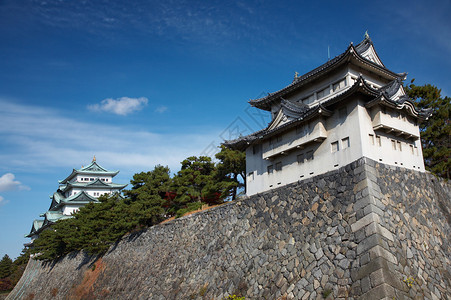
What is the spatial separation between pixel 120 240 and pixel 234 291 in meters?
15.3

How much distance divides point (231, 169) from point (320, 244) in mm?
14020

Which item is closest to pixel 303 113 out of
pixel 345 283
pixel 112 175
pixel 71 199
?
pixel 345 283

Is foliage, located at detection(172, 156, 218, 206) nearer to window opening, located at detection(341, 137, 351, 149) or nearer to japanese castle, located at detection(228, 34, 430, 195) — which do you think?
japanese castle, located at detection(228, 34, 430, 195)

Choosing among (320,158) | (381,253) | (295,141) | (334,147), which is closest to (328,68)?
(295,141)

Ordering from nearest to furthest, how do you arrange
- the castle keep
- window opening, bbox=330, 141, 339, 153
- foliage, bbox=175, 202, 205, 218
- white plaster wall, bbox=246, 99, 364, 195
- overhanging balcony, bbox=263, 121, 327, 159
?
the castle keep, white plaster wall, bbox=246, 99, 364, 195, window opening, bbox=330, 141, 339, 153, overhanging balcony, bbox=263, 121, 327, 159, foliage, bbox=175, 202, 205, 218

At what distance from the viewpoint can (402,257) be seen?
11445 mm

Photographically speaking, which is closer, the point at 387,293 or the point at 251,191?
the point at 387,293

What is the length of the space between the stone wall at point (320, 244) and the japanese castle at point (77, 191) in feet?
109

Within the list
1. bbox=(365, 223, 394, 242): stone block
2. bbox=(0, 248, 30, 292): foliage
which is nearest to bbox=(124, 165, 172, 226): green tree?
bbox=(365, 223, 394, 242): stone block

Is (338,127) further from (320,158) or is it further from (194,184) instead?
(194,184)

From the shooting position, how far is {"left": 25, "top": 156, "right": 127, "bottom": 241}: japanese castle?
50866 mm

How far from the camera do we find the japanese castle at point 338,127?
15078mm

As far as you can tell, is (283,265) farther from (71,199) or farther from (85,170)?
(85,170)

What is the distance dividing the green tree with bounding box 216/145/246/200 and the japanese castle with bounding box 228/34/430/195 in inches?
175
